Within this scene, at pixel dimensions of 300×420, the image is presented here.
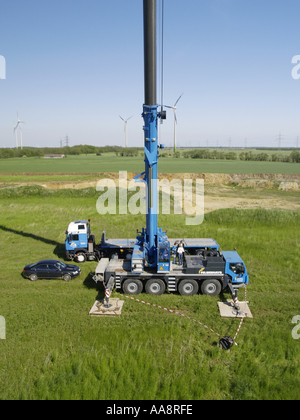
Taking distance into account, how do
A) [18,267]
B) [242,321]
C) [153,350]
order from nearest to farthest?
[153,350] < [242,321] < [18,267]

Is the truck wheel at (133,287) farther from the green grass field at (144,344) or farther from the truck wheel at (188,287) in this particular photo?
the truck wheel at (188,287)

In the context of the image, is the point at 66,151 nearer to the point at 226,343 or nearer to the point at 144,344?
the point at 144,344

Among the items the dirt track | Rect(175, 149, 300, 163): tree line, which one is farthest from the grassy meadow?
Rect(175, 149, 300, 163): tree line

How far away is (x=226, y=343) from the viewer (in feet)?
38.8

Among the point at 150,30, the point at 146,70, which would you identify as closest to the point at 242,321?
the point at 146,70

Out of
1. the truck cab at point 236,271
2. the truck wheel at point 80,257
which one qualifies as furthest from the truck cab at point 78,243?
the truck cab at point 236,271

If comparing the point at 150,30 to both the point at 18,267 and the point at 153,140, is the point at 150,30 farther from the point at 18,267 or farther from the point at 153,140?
the point at 18,267

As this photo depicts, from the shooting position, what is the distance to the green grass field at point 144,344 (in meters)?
9.98

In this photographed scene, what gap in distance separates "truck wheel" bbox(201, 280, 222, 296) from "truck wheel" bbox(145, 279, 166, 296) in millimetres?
2237

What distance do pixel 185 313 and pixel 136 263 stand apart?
3625 millimetres

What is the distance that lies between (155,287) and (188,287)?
1.85m

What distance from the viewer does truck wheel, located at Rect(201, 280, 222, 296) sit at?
16.0m

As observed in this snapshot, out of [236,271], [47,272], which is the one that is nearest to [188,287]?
[236,271]
